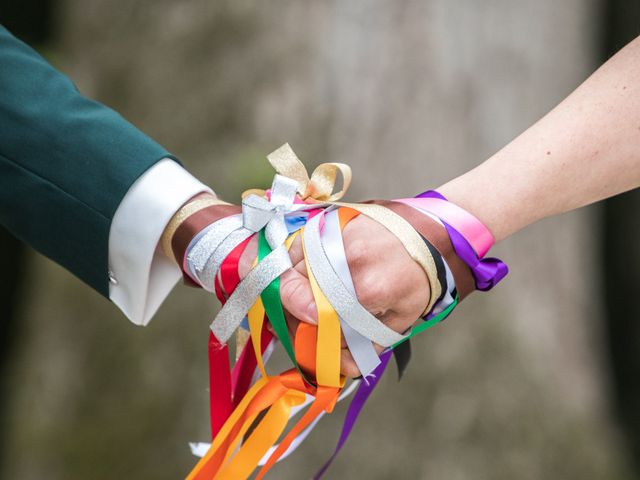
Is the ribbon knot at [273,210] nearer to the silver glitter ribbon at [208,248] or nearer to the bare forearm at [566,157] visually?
the silver glitter ribbon at [208,248]

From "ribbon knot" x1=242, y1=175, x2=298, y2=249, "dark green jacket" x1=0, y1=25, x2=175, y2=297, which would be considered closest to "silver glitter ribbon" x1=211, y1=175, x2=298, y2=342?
"ribbon knot" x1=242, y1=175, x2=298, y2=249

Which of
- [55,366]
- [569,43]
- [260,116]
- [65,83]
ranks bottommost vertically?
[55,366]

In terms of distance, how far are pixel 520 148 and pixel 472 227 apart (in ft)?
0.34

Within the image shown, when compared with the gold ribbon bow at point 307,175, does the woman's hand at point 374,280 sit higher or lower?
lower

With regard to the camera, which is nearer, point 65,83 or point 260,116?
point 65,83

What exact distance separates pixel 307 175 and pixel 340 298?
0.46ft

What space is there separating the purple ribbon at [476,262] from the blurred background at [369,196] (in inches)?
21.0

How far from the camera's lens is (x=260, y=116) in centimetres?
131

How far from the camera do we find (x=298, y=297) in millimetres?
686

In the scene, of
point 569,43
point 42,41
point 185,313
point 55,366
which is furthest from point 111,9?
point 569,43

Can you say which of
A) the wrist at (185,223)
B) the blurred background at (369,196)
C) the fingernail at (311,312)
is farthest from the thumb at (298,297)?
the blurred background at (369,196)

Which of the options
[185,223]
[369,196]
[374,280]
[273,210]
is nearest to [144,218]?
[185,223]

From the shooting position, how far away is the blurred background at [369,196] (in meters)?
1.25

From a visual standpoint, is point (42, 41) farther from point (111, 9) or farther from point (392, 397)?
point (392, 397)
